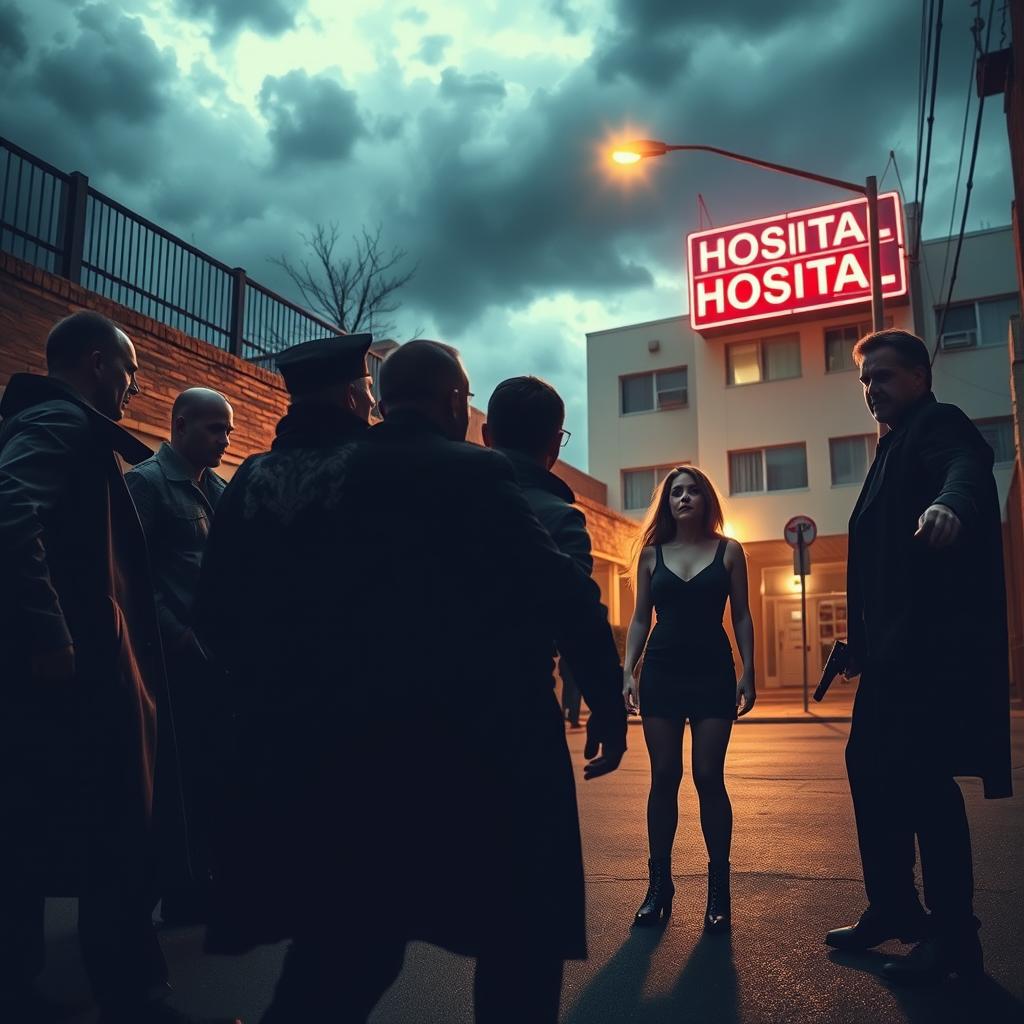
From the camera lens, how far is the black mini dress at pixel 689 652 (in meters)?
4.07

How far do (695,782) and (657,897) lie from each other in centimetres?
46

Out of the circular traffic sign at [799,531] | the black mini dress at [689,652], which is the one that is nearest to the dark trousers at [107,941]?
the black mini dress at [689,652]

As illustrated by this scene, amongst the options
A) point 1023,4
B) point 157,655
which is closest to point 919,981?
point 157,655

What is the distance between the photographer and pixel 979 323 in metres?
25.2

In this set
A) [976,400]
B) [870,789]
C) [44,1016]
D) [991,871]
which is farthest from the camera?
[976,400]

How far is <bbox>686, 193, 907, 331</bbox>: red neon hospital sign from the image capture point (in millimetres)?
25562

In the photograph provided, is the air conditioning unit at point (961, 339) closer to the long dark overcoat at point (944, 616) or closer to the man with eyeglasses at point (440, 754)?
the long dark overcoat at point (944, 616)

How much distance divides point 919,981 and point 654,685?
4.70 ft

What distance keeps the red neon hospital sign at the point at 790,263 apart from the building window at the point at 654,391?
2.28m

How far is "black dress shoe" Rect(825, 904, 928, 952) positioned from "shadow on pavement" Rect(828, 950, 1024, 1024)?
0.55ft

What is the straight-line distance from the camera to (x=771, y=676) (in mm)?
28031

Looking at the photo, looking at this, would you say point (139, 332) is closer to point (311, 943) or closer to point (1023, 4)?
point (311, 943)

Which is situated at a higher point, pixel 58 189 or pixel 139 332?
pixel 58 189

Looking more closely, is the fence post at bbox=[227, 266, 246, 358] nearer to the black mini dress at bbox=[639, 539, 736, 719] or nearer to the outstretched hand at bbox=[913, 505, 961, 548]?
the black mini dress at bbox=[639, 539, 736, 719]
